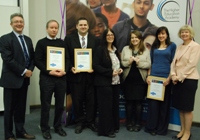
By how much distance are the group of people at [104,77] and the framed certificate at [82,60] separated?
0.06 m

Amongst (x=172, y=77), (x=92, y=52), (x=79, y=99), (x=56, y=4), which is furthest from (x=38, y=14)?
(x=172, y=77)

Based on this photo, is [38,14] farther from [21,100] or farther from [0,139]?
[0,139]

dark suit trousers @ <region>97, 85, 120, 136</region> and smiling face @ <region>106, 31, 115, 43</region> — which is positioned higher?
smiling face @ <region>106, 31, 115, 43</region>

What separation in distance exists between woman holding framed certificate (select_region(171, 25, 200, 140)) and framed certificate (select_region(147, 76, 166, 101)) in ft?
0.62

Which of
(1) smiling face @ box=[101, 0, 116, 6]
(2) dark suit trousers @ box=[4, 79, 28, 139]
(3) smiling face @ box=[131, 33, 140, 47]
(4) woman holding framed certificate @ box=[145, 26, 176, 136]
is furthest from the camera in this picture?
(1) smiling face @ box=[101, 0, 116, 6]

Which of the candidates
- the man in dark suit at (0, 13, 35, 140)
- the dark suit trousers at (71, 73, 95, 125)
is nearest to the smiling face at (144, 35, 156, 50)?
the dark suit trousers at (71, 73, 95, 125)

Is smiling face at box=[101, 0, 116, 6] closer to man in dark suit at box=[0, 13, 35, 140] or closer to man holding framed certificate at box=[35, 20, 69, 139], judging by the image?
man holding framed certificate at box=[35, 20, 69, 139]

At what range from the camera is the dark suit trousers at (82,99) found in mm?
3342

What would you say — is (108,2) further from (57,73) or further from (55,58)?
(57,73)

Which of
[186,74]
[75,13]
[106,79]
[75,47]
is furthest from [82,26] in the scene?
[186,74]

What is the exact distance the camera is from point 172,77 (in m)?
3.10

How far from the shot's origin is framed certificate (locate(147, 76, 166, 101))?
3.30 meters

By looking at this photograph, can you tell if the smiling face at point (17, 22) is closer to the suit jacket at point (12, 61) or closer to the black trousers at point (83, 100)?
the suit jacket at point (12, 61)

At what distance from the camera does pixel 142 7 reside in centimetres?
367
